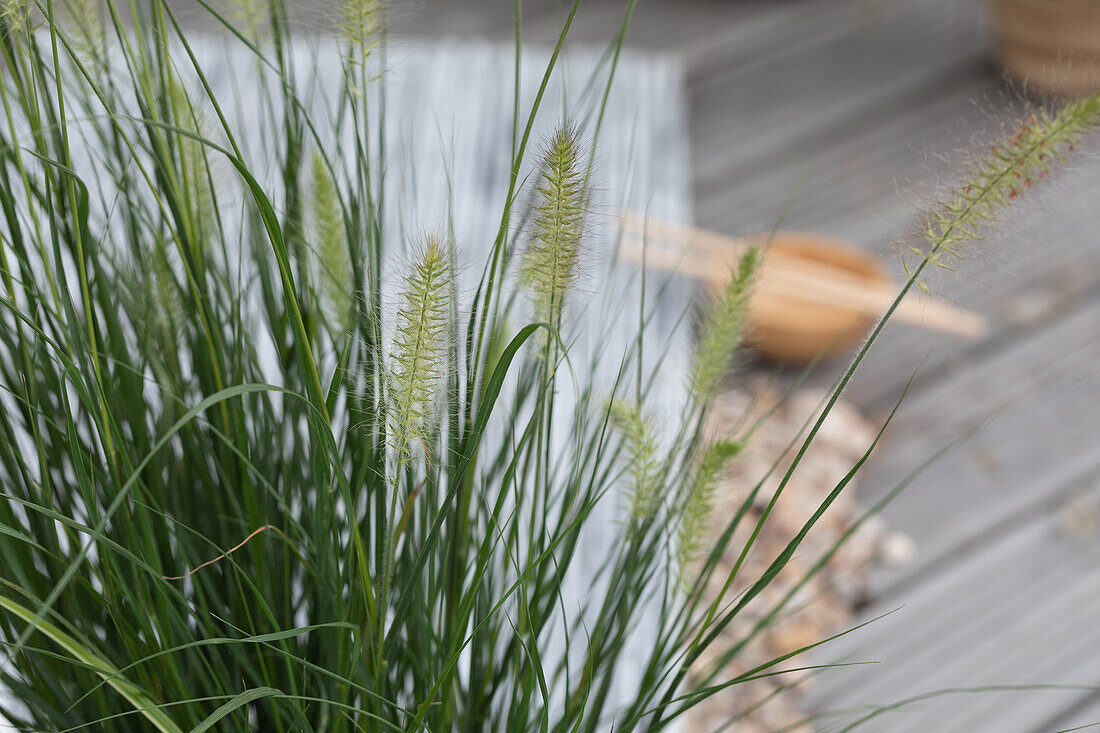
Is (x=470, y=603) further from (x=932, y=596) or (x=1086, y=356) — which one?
(x=1086, y=356)

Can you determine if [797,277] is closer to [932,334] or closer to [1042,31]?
[932,334]

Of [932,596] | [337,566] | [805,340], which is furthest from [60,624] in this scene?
[805,340]

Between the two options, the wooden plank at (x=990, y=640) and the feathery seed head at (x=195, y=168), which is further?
the wooden plank at (x=990, y=640)

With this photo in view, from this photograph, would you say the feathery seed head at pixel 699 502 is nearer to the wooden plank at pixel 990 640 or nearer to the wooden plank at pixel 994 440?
the wooden plank at pixel 990 640

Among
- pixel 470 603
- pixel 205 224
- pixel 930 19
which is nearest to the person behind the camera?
pixel 470 603

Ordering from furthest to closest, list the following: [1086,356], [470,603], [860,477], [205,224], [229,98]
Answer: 1. [1086,356]
2. [860,477]
3. [229,98]
4. [205,224]
5. [470,603]

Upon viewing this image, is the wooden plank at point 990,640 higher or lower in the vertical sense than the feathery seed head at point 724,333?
lower

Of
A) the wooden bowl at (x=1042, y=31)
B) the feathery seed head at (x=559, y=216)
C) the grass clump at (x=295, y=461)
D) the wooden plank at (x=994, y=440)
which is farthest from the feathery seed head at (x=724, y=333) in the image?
the wooden bowl at (x=1042, y=31)
